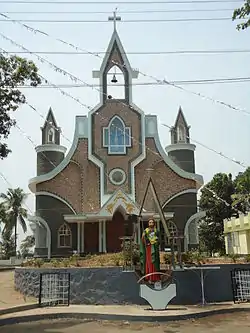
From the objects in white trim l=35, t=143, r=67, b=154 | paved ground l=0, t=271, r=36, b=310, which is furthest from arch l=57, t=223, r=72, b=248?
paved ground l=0, t=271, r=36, b=310

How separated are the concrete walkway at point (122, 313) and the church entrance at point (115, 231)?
13.3 m

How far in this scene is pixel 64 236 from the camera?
26516 millimetres

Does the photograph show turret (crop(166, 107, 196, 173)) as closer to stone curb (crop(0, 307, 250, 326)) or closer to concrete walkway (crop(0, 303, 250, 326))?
concrete walkway (crop(0, 303, 250, 326))

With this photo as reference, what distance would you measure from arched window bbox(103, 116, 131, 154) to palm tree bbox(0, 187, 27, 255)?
28.9m

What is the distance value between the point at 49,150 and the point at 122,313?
59.4ft

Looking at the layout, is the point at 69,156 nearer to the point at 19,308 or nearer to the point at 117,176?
the point at 117,176

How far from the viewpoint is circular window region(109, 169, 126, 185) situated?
26656mm

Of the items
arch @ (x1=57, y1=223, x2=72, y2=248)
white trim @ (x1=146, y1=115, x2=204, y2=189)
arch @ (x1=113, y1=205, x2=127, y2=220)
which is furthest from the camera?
white trim @ (x1=146, y1=115, x2=204, y2=189)

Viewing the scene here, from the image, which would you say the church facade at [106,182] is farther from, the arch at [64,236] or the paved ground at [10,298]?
the paved ground at [10,298]

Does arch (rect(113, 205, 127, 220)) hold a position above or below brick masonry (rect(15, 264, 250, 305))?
above

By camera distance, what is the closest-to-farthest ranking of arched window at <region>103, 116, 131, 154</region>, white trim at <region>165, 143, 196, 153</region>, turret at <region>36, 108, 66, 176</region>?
arched window at <region>103, 116, 131, 154</region>
turret at <region>36, 108, 66, 176</region>
white trim at <region>165, 143, 196, 153</region>

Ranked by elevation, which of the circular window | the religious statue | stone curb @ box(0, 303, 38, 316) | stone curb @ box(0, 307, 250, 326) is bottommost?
stone curb @ box(0, 307, 250, 326)

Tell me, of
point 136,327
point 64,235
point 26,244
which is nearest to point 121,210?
point 64,235

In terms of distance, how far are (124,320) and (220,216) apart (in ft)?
113
